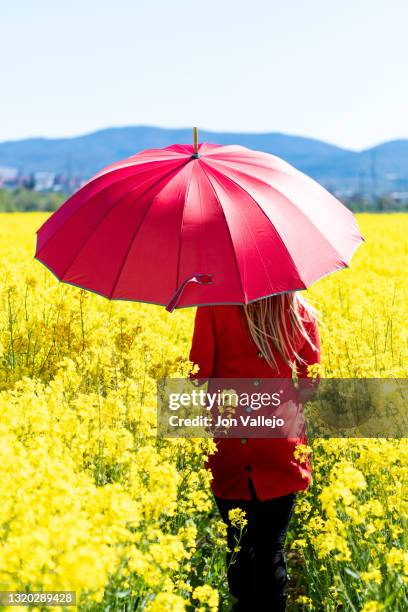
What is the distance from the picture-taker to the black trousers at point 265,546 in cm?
325

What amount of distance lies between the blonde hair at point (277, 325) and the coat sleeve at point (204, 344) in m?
0.17

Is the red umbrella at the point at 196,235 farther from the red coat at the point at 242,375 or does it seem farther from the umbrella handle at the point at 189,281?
the red coat at the point at 242,375

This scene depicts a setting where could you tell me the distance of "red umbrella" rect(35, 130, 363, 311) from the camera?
10.2ft

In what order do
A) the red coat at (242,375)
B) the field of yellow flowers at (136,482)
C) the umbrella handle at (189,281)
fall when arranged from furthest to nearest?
the red coat at (242,375)
the umbrella handle at (189,281)
the field of yellow flowers at (136,482)

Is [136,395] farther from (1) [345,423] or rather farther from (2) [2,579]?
(2) [2,579]

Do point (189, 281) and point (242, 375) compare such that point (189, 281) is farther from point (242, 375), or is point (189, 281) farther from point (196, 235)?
point (242, 375)

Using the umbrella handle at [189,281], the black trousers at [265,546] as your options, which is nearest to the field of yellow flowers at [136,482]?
the black trousers at [265,546]

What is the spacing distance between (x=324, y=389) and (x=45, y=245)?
175 cm

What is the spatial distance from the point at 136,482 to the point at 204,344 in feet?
2.28

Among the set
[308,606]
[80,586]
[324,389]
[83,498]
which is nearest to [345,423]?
[324,389]

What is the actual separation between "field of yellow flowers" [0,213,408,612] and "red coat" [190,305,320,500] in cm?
15

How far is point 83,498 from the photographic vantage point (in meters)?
2.42

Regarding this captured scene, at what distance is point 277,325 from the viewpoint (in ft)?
10.3

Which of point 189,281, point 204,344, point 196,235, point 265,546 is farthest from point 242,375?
point 265,546
